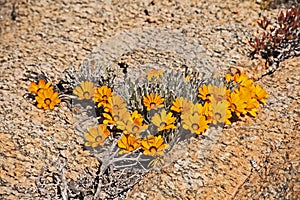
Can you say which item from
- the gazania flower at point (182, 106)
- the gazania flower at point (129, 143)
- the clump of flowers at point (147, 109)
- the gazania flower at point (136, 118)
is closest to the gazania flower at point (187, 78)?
the clump of flowers at point (147, 109)

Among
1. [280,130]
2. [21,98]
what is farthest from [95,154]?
[280,130]

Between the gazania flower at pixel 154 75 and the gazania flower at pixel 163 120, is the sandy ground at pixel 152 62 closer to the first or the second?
the gazania flower at pixel 163 120

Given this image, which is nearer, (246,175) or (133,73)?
(246,175)

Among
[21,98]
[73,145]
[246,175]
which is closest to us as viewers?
[246,175]

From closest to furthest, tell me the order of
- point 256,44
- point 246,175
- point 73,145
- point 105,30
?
point 246,175
point 73,145
point 256,44
point 105,30

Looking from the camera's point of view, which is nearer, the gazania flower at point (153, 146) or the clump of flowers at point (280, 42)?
the gazania flower at point (153, 146)

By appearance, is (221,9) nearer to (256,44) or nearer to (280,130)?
(256,44)
